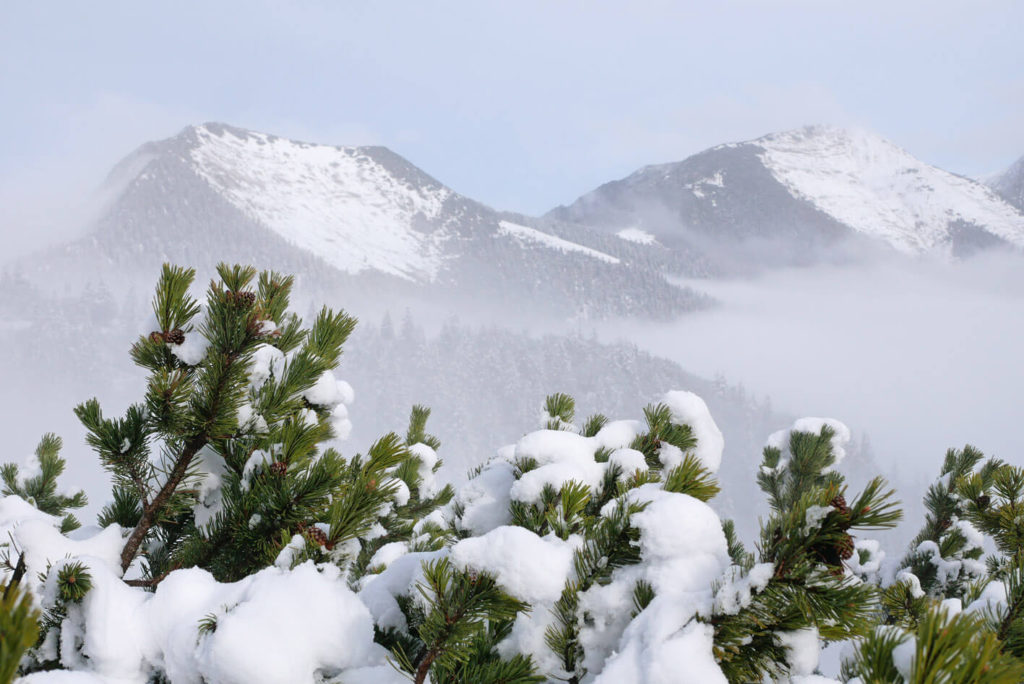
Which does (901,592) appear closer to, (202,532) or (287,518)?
(287,518)

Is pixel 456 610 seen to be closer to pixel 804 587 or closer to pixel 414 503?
pixel 804 587

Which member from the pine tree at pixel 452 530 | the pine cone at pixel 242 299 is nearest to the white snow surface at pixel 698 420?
the pine tree at pixel 452 530

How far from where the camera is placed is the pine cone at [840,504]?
3.67 ft

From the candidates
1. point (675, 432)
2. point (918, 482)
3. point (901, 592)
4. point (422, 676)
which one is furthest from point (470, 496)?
point (918, 482)

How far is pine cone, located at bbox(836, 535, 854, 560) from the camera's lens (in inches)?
43.9

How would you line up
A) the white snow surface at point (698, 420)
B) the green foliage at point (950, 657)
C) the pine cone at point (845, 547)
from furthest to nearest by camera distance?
1. the white snow surface at point (698, 420)
2. the pine cone at point (845, 547)
3. the green foliage at point (950, 657)

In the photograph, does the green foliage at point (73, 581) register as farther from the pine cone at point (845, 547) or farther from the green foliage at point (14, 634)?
the pine cone at point (845, 547)

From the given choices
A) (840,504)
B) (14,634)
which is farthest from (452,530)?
(14,634)

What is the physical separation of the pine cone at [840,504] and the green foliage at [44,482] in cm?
604

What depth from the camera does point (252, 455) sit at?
225 centimetres

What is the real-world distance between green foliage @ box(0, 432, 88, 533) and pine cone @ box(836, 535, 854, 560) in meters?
6.05

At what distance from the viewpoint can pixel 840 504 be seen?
1148 mm

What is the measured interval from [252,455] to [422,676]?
3.94ft

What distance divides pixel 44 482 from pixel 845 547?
6.83 m
